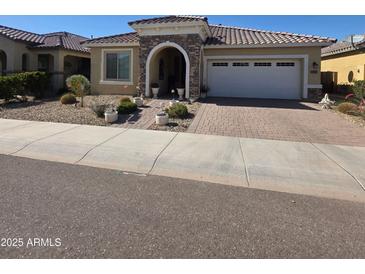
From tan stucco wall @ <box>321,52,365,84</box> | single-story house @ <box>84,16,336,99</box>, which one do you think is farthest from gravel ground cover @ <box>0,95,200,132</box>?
tan stucco wall @ <box>321,52,365,84</box>

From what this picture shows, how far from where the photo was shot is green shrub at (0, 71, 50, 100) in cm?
1458

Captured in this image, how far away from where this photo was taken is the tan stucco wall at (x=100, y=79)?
58.5 ft

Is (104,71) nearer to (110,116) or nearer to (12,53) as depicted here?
(12,53)

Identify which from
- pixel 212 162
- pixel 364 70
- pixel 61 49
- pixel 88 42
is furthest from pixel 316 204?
pixel 61 49

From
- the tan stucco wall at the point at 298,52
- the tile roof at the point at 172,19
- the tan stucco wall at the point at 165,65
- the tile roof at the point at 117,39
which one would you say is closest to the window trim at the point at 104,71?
the tile roof at the point at 117,39

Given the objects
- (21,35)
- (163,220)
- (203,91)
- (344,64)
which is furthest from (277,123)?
(21,35)

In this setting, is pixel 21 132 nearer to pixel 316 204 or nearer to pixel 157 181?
pixel 157 181

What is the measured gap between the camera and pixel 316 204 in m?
4.52

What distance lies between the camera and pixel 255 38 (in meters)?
17.5

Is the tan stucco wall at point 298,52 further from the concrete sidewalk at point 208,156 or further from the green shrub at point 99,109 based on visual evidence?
the concrete sidewalk at point 208,156

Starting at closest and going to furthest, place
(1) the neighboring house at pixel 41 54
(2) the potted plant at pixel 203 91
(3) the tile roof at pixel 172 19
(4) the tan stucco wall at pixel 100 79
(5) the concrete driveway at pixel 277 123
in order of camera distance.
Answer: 1. (5) the concrete driveway at pixel 277 123
2. (3) the tile roof at pixel 172 19
3. (2) the potted plant at pixel 203 91
4. (4) the tan stucco wall at pixel 100 79
5. (1) the neighboring house at pixel 41 54

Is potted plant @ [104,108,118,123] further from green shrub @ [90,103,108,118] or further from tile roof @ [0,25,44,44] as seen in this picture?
tile roof @ [0,25,44,44]

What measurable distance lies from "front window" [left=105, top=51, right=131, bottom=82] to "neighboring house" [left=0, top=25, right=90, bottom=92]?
4.96 m

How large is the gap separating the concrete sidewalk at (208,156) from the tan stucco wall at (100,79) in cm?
904
